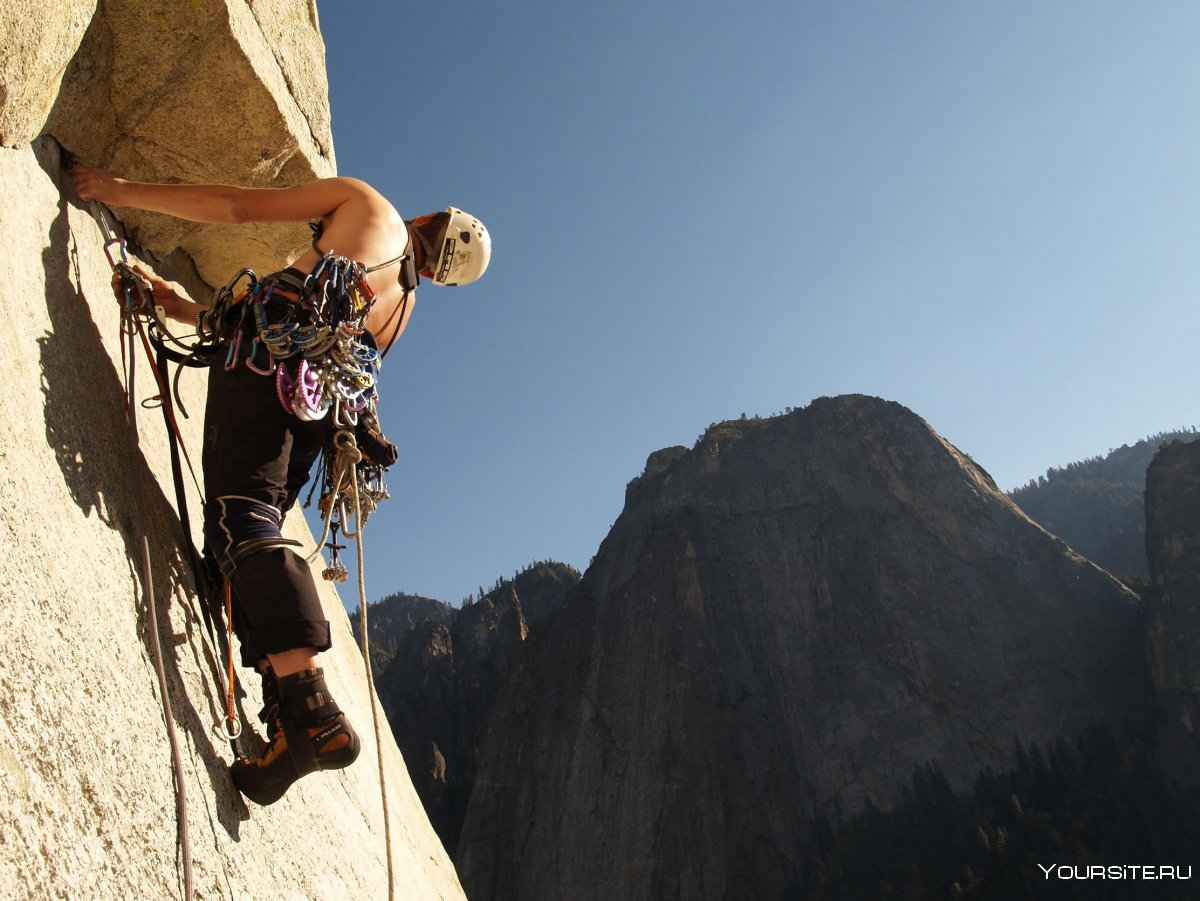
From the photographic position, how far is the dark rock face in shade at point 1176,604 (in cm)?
4716

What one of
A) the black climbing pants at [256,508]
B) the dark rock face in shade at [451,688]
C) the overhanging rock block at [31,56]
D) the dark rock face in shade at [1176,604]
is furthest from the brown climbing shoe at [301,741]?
the dark rock face in shade at [451,688]

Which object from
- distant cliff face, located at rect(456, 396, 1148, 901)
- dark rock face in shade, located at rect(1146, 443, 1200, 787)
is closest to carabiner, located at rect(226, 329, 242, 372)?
distant cliff face, located at rect(456, 396, 1148, 901)

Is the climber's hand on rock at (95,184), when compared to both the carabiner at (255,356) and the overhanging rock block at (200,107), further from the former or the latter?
the carabiner at (255,356)

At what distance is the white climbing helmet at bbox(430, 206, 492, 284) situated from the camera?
3580mm

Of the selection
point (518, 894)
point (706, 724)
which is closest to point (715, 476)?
point (706, 724)

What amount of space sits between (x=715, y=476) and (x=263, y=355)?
208 ft

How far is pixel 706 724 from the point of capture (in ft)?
176

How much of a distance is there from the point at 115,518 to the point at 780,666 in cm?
5720

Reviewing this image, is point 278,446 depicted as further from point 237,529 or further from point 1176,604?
point 1176,604

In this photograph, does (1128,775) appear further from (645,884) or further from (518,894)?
(518,894)

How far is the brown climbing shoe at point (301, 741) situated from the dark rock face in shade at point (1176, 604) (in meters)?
53.2

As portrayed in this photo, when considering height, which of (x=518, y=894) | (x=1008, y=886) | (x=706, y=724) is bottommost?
(x=1008, y=886)

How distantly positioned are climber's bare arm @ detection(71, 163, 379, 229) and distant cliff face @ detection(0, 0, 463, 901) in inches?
10.1

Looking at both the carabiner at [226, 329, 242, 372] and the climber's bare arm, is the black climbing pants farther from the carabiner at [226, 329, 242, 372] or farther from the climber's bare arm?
the climber's bare arm
